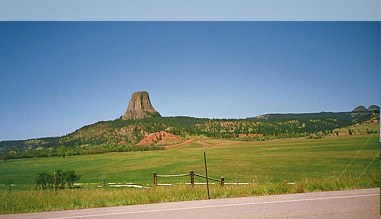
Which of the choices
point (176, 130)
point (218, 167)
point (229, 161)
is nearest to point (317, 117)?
point (229, 161)

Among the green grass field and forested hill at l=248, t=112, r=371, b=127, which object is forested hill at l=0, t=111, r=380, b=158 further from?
the green grass field

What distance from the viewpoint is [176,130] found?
118 feet

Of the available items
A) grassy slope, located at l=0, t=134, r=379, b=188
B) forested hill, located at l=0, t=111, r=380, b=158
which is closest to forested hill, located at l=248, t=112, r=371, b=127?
forested hill, located at l=0, t=111, r=380, b=158

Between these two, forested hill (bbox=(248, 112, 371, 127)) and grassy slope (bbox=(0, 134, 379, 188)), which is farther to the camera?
forested hill (bbox=(248, 112, 371, 127))

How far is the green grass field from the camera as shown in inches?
334

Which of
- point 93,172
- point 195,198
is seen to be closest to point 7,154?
point 93,172

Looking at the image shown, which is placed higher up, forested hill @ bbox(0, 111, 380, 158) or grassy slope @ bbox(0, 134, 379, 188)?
forested hill @ bbox(0, 111, 380, 158)

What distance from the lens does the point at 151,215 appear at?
6105 millimetres

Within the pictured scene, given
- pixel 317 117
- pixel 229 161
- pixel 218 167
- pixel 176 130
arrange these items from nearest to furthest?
pixel 317 117
pixel 218 167
pixel 176 130
pixel 229 161

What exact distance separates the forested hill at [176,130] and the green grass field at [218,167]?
107cm

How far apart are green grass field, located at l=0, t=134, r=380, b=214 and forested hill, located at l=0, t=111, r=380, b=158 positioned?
1.07 meters

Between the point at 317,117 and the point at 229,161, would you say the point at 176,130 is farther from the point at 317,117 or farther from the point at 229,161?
the point at 317,117

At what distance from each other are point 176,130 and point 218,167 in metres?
5.85

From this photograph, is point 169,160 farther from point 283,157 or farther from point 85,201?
point 85,201
